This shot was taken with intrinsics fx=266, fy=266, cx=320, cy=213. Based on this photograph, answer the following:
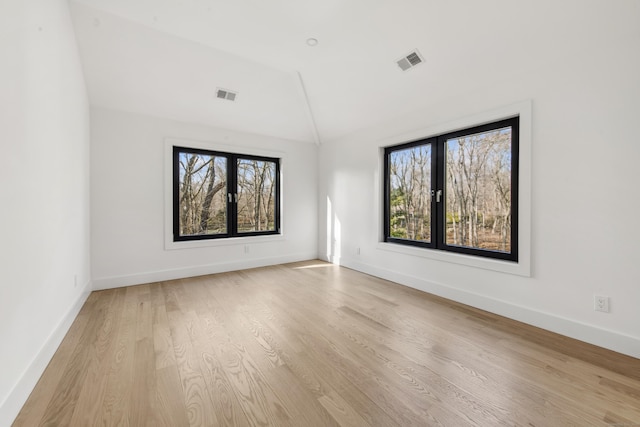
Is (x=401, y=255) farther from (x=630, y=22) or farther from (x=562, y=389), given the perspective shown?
(x=630, y=22)

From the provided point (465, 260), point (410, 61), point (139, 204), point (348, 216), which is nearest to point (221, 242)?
point (139, 204)

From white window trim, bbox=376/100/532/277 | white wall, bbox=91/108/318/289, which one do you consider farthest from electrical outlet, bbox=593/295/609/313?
white wall, bbox=91/108/318/289

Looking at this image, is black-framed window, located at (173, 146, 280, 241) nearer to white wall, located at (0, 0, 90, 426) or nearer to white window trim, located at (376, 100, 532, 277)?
white wall, located at (0, 0, 90, 426)

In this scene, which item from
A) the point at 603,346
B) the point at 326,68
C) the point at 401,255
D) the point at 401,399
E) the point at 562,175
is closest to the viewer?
the point at 401,399

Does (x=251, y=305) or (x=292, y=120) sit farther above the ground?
(x=292, y=120)

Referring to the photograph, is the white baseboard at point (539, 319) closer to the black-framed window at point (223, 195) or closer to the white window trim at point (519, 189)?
the white window trim at point (519, 189)

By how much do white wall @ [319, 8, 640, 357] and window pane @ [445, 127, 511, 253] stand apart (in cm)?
29

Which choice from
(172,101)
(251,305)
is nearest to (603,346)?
(251,305)

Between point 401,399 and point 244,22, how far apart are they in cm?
337

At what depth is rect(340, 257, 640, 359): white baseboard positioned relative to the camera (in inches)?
76.5

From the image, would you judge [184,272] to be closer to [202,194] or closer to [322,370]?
[202,194]

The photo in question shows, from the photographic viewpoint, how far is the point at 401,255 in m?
3.59

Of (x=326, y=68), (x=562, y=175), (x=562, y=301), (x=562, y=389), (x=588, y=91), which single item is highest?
(x=326, y=68)

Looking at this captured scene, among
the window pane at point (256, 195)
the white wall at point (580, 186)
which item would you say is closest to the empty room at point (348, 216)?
the white wall at point (580, 186)
